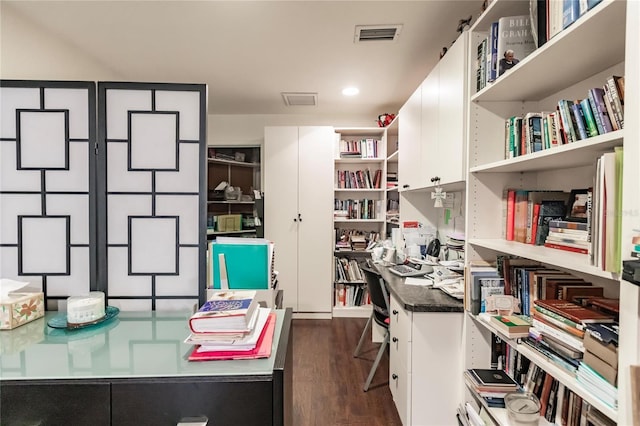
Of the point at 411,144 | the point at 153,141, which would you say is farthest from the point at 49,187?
the point at 411,144

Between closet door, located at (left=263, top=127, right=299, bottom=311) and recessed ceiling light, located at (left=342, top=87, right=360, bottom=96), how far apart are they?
0.79 metres

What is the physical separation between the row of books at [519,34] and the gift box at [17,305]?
2309 millimetres

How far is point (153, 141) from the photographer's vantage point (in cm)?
145

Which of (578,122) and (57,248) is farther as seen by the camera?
(57,248)

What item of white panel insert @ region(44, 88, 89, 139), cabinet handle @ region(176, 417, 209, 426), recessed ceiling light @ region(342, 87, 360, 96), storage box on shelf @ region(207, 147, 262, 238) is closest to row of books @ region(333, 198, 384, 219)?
storage box on shelf @ region(207, 147, 262, 238)

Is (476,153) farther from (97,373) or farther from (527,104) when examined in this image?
(97,373)

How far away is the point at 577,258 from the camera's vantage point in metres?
1.08

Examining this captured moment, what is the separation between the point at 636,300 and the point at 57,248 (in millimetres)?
2146

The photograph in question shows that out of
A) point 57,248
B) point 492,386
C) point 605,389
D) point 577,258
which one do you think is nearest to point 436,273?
point 492,386

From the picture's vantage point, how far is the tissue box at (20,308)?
1228 millimetres

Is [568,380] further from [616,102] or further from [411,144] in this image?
[411,144]

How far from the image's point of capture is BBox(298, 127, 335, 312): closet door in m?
3.74

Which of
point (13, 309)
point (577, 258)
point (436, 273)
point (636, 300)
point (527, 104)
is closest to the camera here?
point (636, 300)

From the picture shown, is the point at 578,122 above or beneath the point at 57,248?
above
